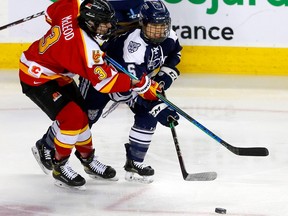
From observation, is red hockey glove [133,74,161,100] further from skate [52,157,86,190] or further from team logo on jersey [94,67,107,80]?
skate [52,157,86,190]

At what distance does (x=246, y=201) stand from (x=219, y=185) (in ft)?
0.89

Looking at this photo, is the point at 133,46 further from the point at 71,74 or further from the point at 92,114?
the point at 92,114

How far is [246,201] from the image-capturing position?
12.6ft

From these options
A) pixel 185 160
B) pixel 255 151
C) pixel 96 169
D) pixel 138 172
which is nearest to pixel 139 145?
pixel 138 172

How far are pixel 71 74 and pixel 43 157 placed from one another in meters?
0.46

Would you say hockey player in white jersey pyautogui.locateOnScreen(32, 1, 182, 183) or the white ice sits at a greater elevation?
hockey player in white jersey pyautogui.locateOnScreen(32, 1, 182, 183)

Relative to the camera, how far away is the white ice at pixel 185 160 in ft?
12.4

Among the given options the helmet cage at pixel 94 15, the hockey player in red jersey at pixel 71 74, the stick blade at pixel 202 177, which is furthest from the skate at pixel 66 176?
the helmet cage at pixel 94 15

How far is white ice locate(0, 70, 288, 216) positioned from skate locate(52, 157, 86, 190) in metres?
0.04

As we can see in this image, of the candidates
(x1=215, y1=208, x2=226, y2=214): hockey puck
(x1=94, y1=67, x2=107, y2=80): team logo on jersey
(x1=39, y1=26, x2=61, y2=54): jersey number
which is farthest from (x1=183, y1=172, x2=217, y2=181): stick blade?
(x1=39, y1=26, x2=61, y2=54): jersey number

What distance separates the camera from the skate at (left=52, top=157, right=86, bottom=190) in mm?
4016

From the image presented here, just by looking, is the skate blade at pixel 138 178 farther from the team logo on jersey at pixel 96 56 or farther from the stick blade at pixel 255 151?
the team logo on jersey at pixel 96 56

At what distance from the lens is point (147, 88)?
384 centimetres

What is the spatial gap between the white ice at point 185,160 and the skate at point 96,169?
3 centimetres
